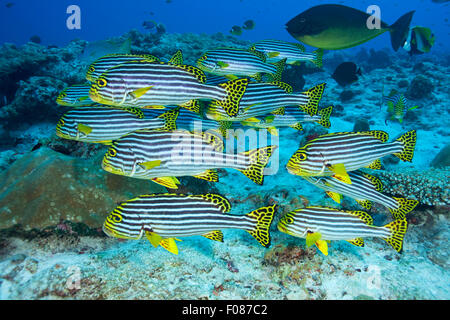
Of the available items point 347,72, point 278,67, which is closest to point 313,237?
point 278,67

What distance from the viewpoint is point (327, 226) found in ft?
10.8

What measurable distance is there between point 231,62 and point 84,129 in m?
2.94

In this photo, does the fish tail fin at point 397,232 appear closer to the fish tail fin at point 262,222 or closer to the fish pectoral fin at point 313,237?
the fish pectoral fin at point 313,237

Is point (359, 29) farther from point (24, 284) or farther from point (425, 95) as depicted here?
point (425, 95)

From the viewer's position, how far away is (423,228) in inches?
198

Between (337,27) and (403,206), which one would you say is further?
(403,206)

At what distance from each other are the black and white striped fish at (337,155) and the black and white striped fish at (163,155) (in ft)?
3.30

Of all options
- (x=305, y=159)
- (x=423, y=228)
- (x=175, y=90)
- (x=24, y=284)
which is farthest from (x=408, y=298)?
(x=24, y=284)

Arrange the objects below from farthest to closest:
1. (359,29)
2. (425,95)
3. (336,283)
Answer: (425,95) < (336,283) < (359,29)

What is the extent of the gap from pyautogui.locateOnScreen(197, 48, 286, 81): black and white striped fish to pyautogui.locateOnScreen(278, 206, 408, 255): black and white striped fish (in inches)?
120

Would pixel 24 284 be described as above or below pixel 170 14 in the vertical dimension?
below

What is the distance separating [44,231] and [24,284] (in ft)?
3.93

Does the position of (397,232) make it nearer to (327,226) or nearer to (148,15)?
(327,226)

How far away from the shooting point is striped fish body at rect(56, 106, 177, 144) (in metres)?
3.57
